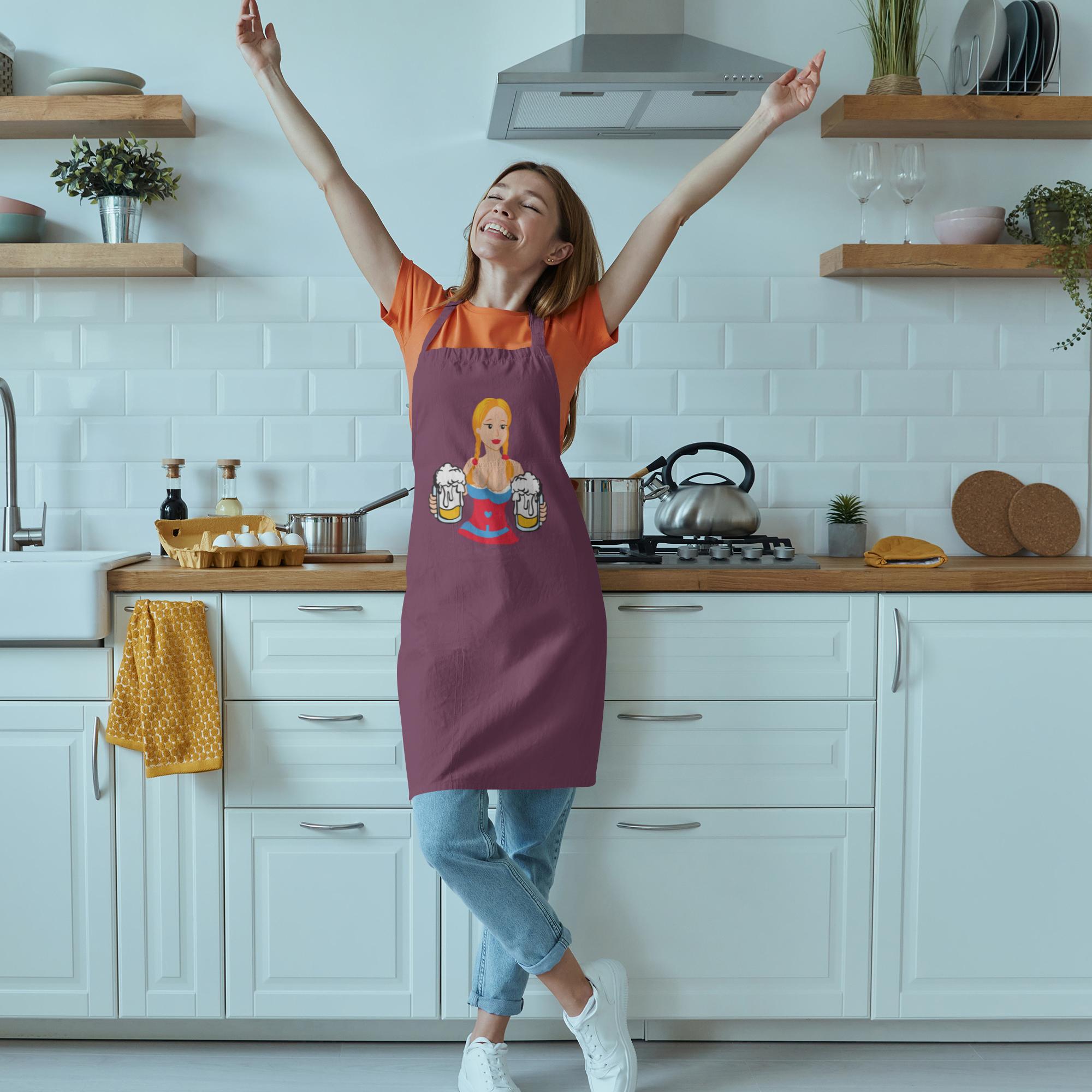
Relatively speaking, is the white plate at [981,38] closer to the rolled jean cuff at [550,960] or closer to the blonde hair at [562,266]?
the blonde hair at [562,266]

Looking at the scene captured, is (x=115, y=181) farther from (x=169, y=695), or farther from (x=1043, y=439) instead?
(x=1043, y=439)

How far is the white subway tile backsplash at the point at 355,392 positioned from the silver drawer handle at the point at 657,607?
870 millimetres

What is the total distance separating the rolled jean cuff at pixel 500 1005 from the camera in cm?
187

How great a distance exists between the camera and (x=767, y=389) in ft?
8.29

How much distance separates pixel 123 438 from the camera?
2.52 metres

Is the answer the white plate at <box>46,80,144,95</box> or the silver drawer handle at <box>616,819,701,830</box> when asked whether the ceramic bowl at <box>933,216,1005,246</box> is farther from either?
the white plate at <box>46,80,144,95</box>

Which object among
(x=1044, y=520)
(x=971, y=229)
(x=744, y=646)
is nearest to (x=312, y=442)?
(x=744, y=646)

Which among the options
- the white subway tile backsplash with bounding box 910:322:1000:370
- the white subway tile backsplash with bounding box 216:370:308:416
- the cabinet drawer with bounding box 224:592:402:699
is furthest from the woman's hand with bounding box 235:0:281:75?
the white subway tile backsplash with bounding box 910:322:1000:370

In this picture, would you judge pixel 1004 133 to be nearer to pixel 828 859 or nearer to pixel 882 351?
pixel 882 351

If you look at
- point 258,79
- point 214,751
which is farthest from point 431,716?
point 258,79

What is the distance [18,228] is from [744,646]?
1.84 metres

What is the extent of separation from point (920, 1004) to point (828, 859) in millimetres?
330

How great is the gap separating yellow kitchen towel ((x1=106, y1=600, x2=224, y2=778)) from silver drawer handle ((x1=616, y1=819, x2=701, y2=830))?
75cm

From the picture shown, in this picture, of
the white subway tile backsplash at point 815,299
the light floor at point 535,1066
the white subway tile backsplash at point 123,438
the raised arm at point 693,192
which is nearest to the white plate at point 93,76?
the white subway tile backsplash at point 123,438
